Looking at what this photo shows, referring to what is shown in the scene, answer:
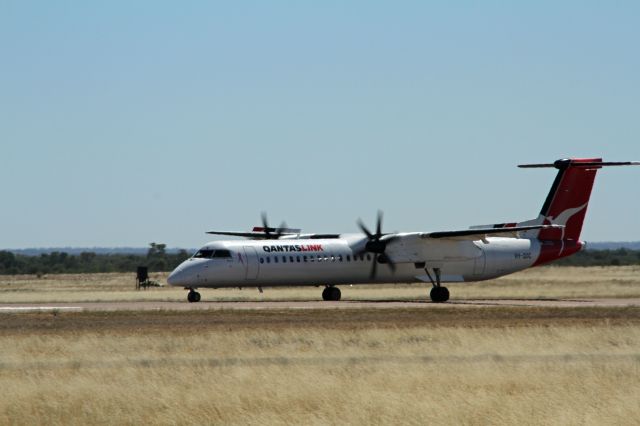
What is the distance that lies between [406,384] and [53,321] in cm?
1970

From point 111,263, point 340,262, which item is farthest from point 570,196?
point 111,263

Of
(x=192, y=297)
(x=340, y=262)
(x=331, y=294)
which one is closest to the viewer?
(x=192, y=297)

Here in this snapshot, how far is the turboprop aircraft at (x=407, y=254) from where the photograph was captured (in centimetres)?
4666

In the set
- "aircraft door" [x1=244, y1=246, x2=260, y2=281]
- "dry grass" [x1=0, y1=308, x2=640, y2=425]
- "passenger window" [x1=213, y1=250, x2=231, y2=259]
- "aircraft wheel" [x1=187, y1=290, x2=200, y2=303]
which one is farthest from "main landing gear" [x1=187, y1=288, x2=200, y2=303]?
"dry grass" [x1=0, y1=308, x2=640, y2=425]

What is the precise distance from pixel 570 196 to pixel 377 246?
9792 millimetres

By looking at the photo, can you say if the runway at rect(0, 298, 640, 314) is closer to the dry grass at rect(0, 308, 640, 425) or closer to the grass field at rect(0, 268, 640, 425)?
the grass field at rect(0, 268, 640, 425)

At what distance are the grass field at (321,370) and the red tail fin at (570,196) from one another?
14.5 meters

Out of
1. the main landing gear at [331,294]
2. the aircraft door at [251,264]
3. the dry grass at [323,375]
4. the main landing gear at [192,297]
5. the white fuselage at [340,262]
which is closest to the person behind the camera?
the dry grass at [323,375]

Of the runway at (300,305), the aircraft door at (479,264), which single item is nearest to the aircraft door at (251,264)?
the runway at (300,305)

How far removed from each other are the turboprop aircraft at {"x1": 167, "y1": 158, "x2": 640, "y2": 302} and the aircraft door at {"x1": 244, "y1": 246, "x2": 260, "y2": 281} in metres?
0.04

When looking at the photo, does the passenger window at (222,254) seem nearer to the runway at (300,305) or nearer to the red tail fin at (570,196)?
the runway at (300,305)

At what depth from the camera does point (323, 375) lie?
20.3m

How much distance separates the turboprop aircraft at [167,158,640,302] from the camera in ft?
153

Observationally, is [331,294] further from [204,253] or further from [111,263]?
[111,263]
